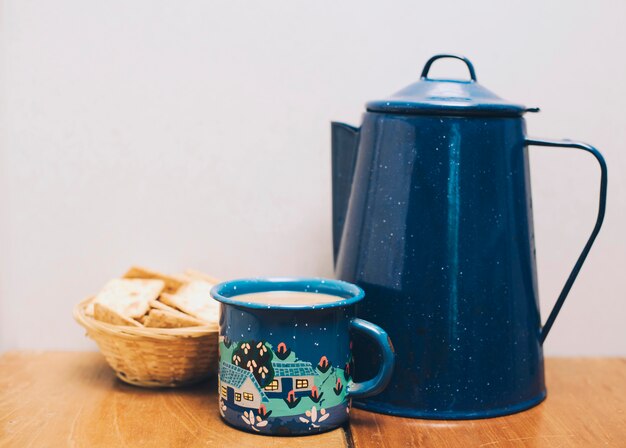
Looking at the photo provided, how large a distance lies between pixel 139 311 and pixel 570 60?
0.64m

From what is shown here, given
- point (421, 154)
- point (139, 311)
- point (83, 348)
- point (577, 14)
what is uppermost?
point (577, 14)

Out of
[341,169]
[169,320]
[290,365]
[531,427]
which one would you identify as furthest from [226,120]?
[531,427]

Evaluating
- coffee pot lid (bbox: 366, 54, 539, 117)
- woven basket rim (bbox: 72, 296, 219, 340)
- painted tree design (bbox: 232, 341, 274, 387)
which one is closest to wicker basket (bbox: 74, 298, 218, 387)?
woven basket rim (bbox: 72, 296, 219, 340)

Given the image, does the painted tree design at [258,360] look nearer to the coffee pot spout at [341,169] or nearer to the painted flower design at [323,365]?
the painted flower design at [323,365]

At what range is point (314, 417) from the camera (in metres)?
0.79

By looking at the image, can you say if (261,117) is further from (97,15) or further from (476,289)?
(476,289)

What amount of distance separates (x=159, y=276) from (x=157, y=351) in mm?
143

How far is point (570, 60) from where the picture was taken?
1.08 metres

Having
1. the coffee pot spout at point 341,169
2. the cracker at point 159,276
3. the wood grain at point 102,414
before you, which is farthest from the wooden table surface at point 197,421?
the coffee pot spout at point 341,169

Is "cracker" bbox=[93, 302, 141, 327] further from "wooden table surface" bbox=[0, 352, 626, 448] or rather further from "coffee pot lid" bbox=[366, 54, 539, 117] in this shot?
"coffee pot lid" bbox=[366, 54, 539, 117]

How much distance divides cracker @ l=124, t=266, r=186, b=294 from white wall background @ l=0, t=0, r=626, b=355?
3.3 inches

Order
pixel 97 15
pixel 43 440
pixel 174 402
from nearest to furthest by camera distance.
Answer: pixel 43 440
pixel 174 402
pixel 97 15

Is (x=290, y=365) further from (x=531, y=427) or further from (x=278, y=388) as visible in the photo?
(x=531, y=427)

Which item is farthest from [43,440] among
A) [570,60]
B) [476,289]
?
[570,60]
